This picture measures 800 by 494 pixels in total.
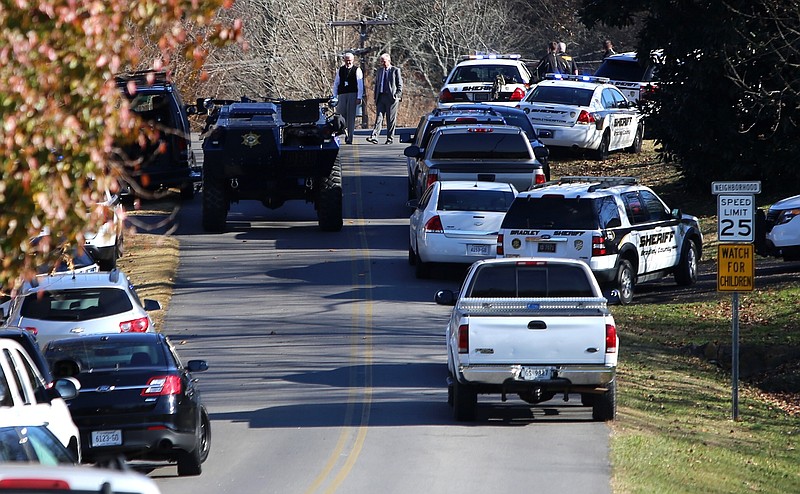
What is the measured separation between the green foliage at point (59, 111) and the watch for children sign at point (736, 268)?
35.3 ft

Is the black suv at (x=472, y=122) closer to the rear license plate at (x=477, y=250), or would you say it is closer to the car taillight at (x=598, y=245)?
the rear license plate at (x=477, y=250)

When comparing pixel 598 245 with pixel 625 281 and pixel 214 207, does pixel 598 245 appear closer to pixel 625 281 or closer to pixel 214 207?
pixel 625 281

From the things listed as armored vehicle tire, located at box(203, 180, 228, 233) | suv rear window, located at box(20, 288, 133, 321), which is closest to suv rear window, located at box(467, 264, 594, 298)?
suv rear window, located at box(20, 288, 133, 321)

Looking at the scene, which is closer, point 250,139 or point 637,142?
point 250,139

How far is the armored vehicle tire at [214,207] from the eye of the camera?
27.6 metres

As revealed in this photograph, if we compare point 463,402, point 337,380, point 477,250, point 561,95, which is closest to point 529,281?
point 463,402

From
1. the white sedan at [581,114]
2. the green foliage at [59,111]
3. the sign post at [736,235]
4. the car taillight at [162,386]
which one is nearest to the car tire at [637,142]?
the white sedan at [581,114]

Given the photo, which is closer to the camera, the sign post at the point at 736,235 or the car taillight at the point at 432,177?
the sign post at the point at 736,235

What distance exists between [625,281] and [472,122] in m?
7.37

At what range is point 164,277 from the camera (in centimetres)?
2569

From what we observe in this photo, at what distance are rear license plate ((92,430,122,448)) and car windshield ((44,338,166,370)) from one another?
2.61ft

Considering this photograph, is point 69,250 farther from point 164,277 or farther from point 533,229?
point 164,277

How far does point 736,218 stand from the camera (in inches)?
674

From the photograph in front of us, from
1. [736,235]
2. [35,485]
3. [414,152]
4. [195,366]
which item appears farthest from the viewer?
[414,152]
